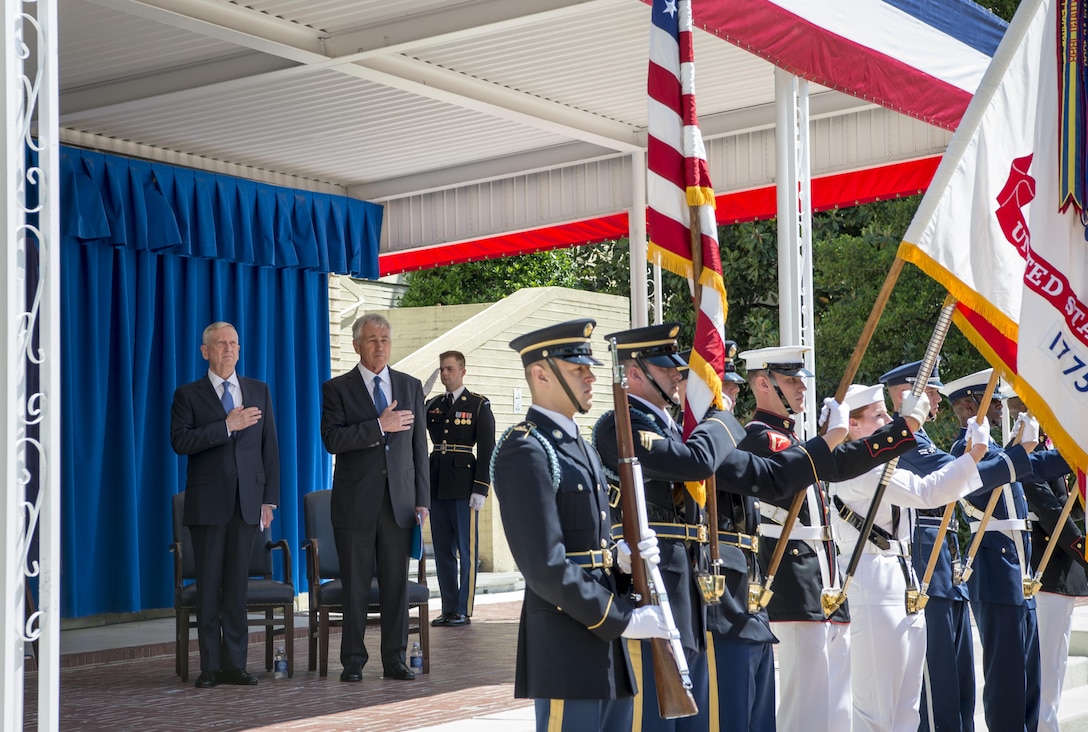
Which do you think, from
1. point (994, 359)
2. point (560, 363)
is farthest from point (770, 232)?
point (560, 363)

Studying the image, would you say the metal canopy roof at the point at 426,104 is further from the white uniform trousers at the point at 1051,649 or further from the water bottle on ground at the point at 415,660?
the white uniform trousers at the point at 1051,649

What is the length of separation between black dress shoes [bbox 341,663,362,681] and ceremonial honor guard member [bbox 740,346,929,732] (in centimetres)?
301

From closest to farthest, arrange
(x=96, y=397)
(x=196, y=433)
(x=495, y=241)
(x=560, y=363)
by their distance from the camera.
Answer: (x=560, y=363), (x=196, y=433), (x=96, y=397), (x=495, y=241)

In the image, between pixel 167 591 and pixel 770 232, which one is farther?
pixel 770 232

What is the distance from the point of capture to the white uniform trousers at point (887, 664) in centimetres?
592

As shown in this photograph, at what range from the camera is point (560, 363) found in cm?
416

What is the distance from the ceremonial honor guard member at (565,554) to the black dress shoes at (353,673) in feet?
13.2

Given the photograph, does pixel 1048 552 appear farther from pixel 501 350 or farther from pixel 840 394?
pixel 501 350

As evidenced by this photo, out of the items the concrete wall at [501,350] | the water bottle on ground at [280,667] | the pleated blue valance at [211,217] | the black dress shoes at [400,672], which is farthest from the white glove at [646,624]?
the concrete wall at [501,350]

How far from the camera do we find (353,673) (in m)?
7.95

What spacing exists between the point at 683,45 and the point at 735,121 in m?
5.62

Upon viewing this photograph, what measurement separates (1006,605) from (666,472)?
340 cm

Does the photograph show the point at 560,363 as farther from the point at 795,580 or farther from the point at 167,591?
the point at 167,591

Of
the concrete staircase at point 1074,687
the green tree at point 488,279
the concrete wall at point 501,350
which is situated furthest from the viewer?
the green tree at point 488,279
